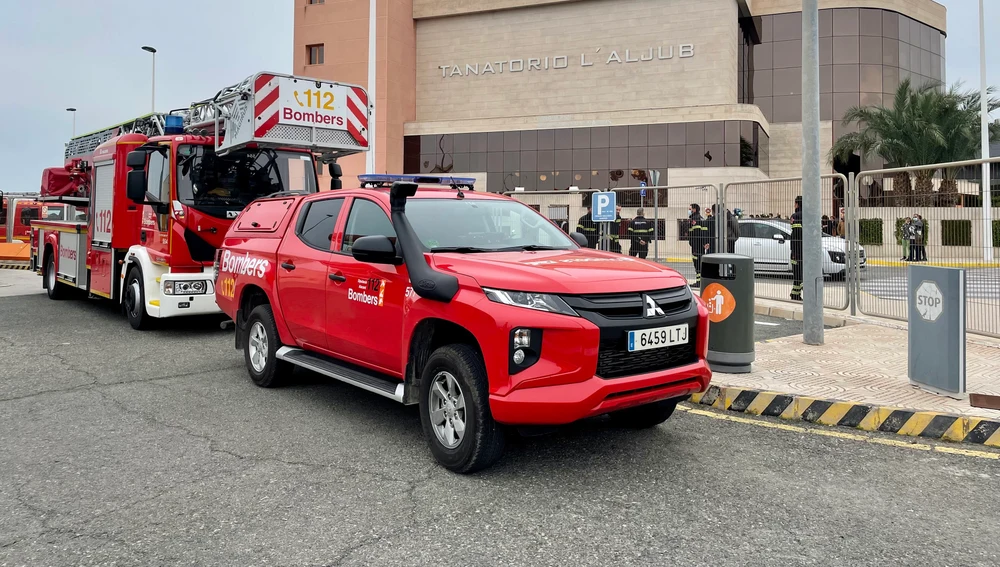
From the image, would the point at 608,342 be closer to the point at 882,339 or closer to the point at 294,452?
the point at 294,452

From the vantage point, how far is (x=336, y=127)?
10.5 meters

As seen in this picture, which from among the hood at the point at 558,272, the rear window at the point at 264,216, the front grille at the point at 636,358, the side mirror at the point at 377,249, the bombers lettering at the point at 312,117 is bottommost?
the front grille at the point at 636,358

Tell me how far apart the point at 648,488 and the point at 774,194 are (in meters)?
9.49

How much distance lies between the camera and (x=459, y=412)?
4488 millimetres

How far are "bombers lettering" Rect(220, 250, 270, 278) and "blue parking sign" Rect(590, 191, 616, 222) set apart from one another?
27.5ft

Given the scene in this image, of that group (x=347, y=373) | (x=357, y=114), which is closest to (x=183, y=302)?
(x=357, y=114)

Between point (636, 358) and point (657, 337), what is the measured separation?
201 millimetres

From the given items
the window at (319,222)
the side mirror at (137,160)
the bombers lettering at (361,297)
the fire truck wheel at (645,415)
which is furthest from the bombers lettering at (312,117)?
the fire truck wheel at (645,415)

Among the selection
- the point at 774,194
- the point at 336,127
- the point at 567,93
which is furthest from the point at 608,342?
the point at 567,93

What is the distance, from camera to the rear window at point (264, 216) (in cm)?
694

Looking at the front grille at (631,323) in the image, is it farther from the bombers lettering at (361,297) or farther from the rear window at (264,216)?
the rear window at (264,216)

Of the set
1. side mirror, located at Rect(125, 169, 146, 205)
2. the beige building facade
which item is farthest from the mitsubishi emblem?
the beige building facade

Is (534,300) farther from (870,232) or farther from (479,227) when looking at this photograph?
(870,232)

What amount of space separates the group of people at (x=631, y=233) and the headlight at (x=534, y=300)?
32.4 ft
